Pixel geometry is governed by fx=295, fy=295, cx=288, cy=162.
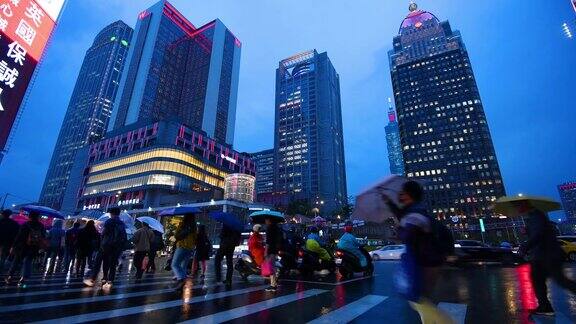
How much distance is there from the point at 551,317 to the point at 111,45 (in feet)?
639

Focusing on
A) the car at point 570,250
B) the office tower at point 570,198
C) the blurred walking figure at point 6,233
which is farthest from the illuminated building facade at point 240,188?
the office tower at point 570,198

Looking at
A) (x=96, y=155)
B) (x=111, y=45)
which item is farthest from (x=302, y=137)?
(x=111, y=45)

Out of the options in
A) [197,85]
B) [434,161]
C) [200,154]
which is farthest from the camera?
[197,85]

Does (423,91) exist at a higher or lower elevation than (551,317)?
higher

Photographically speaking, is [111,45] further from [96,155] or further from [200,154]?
[200,154]

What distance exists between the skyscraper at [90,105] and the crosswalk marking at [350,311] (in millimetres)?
154935

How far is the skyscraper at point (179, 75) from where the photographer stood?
124 metres

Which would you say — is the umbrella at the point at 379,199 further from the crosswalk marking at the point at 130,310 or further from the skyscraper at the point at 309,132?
the skyscraper at the point at 309,132

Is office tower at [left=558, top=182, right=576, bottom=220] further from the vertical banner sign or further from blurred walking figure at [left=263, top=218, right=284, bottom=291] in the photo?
the vertical banner sign

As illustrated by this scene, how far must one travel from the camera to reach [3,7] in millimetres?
15047

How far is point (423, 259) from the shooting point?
295 cm

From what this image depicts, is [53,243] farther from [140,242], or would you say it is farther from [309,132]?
[309,132]

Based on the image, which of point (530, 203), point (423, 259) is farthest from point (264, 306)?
point (530, 203)

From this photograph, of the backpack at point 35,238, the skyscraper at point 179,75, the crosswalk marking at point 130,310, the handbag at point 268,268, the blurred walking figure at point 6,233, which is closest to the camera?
the crosswalk marking at point 130,310
